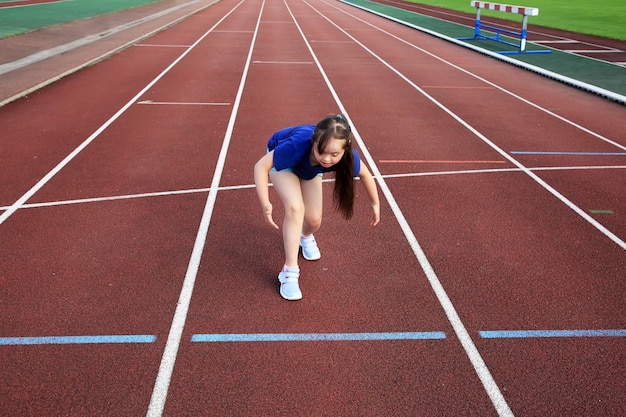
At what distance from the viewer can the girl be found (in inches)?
139

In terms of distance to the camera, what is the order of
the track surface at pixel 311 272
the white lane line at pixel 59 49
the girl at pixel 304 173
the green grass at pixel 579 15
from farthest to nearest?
the green grass at pixel 579 15 < the white lane line at pixel 59 49 < the girl at pixel 304 173 < the track surface at pixel 311 272

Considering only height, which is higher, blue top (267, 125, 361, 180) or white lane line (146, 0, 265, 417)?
blue top (267, 125, 361, 180)

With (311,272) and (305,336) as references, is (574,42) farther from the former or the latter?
(305,336)

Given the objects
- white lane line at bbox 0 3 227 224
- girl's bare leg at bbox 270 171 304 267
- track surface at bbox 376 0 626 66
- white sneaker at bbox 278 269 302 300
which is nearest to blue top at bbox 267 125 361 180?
girl's bare leg at bbox 270 171 304 267

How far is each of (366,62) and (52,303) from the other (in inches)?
538

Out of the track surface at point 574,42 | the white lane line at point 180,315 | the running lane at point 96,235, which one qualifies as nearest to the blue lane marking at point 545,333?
the white lane line at point 180,315

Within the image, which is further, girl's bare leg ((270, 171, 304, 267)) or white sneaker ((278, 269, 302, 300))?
white sneaker ((278, 269, 302, 300))

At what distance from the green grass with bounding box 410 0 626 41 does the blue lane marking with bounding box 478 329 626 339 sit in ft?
69.2

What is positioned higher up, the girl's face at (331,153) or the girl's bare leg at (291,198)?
the girl's face at (331,153)

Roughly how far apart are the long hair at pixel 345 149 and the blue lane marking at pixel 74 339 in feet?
5.25

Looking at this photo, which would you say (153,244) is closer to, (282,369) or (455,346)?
(282,369)

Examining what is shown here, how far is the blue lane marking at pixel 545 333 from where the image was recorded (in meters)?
3.95

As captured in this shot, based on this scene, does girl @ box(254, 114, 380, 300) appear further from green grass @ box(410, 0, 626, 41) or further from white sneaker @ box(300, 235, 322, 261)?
green grass @ box(410, 0, 626, 41)

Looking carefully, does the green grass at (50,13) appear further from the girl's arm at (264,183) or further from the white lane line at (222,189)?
the girl's arm at (264,183)
